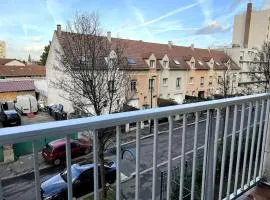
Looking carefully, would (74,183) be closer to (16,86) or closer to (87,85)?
(87,85)

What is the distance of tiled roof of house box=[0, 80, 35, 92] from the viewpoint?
2292cm

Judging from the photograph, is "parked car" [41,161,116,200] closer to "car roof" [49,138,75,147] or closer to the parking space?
"car roof" [49,138,75,147]

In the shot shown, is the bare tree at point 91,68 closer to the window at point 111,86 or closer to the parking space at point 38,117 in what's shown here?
the window at point 111,86

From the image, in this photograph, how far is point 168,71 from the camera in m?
21.0

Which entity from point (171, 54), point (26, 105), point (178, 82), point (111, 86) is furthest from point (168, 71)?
point (111, 86)

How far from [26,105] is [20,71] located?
12.9 meters

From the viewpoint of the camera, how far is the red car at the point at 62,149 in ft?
2.95

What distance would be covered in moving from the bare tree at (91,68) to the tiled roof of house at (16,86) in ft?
52.4

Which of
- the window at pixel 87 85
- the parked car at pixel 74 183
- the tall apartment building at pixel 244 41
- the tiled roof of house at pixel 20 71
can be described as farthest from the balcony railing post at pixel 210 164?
the tiled roof of house at pixel 20 71

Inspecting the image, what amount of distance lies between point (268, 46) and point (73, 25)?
1002cm

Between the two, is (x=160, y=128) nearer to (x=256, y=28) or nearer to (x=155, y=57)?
(x=155, y=57)

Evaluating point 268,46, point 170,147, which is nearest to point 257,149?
point 170,147

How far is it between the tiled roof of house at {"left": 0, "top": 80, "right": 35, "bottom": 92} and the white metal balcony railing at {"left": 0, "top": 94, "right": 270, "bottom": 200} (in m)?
24.3

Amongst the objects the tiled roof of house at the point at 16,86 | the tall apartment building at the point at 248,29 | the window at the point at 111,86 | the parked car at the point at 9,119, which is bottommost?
the parked car at the point at 9,119
